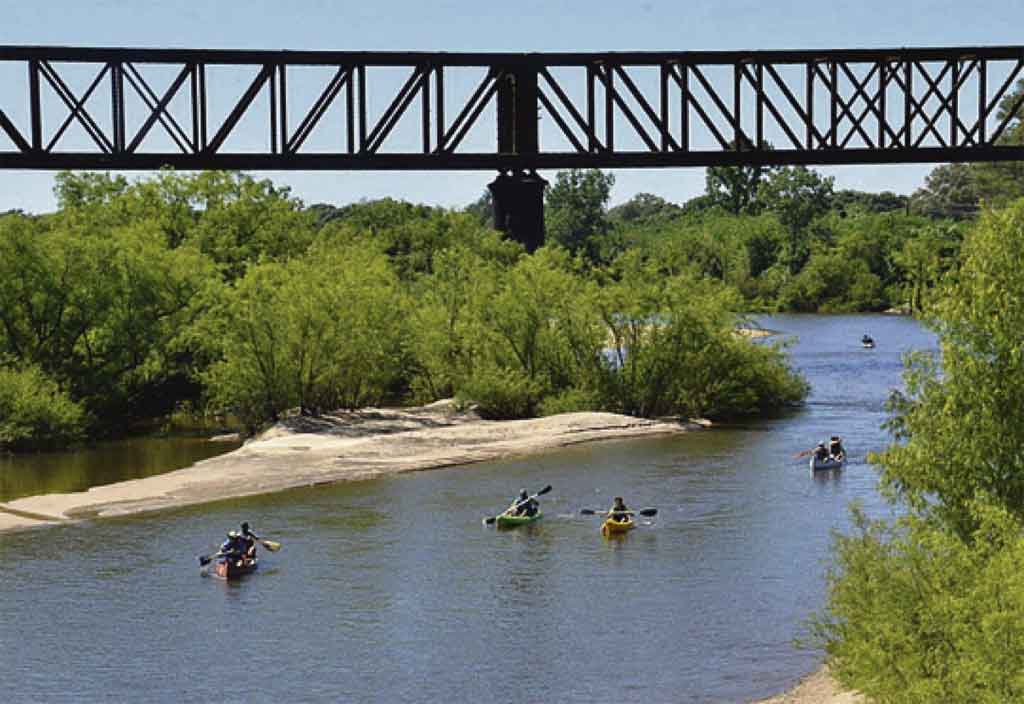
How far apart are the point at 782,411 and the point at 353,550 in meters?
31.0

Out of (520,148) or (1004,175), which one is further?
(1004,175)

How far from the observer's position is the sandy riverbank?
4353 centimetres

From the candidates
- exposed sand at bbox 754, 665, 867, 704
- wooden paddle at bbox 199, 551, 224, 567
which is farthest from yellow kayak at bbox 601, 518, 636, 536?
exposed sand at bbox 754, 665, 867, 704

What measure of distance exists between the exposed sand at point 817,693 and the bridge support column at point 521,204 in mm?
29837

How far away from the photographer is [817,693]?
24.6 meters

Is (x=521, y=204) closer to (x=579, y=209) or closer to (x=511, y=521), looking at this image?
(x=511, y=521)

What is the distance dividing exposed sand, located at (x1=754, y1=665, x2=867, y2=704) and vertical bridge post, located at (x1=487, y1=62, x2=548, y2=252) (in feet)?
98.2

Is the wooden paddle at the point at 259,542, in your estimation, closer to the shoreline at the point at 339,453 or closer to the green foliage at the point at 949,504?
the shoreline at the point at 339,453

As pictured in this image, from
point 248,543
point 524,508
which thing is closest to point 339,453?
point 524,508

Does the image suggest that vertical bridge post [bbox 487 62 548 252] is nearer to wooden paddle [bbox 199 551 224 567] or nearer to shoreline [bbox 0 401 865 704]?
shoreline [bbox 0 401 865 704]

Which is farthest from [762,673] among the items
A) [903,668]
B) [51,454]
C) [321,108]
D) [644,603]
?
[51,454]

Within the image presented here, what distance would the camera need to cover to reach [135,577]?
1339 inches

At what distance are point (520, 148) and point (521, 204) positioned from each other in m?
1.89

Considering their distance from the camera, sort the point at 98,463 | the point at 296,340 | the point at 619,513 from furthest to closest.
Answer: the point at 296,340 < the point at 98,463 < the point at 619,513
